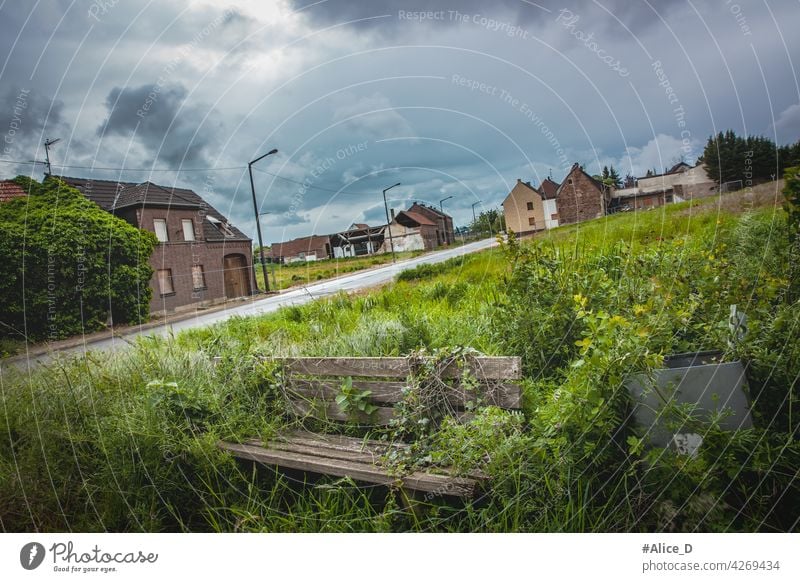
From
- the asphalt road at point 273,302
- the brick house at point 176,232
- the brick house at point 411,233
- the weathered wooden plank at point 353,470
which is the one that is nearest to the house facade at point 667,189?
the asphalt road at point 273,302

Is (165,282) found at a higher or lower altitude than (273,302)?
higher

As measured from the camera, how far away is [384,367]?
2.33m

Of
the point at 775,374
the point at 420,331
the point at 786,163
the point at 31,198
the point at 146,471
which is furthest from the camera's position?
the point at 420,331

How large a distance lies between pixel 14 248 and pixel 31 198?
0.25 m

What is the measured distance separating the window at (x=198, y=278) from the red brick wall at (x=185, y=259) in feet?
0.05

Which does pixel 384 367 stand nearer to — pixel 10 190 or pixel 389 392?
pixel 389 392

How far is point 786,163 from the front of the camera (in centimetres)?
187

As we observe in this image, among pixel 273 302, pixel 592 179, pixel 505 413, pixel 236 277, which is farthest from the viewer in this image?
pixel 273 302

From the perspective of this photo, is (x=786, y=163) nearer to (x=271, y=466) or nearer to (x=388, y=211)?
(x=388, y=211)

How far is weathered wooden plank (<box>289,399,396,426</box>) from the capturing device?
7.80 ft

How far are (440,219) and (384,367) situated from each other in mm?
776

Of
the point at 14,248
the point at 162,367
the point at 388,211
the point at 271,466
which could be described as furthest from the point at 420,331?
the point at 14,248

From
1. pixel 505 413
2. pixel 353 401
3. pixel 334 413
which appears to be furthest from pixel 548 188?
pixel 334 413

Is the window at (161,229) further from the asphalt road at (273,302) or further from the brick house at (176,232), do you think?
the asphalt road at (273,302)
